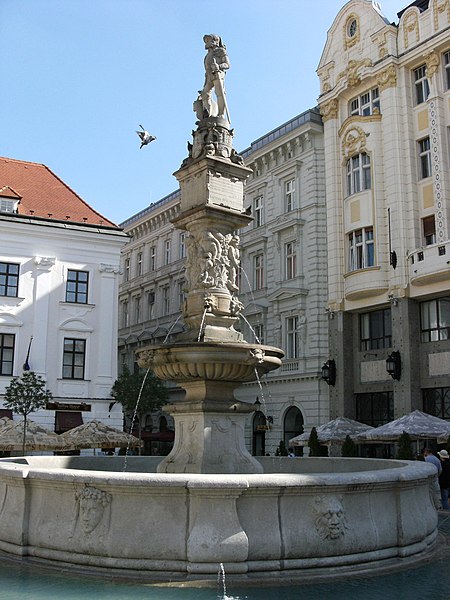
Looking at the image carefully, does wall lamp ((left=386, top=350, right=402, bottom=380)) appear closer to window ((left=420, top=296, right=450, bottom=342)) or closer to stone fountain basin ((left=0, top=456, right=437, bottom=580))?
window ((left=420, top=296, right=450, bottom=342))

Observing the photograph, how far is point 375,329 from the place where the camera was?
30766mm

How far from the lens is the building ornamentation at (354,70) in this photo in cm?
3175

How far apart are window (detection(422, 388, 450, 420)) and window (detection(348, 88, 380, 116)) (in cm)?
1263

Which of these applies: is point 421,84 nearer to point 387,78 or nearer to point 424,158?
point 387,78

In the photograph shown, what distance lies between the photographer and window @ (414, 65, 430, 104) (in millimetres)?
29422

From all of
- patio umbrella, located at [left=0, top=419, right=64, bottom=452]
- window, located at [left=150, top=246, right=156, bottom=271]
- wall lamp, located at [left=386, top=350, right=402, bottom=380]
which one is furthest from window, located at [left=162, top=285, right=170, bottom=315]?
patio umbrella, located at [left=0, top=419, right=64, bottom=452]

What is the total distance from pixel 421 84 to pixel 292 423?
17089 millimetres

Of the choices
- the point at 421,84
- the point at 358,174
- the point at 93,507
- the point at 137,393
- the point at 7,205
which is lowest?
the point at 93,507

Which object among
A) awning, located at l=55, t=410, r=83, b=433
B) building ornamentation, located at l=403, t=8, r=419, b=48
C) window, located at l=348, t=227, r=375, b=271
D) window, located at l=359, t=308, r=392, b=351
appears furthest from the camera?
awning, located at l=55, t=410, r=83, b=433

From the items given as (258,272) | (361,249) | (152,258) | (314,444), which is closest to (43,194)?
(258,272)

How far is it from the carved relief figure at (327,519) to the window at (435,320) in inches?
820

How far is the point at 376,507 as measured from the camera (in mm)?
8156

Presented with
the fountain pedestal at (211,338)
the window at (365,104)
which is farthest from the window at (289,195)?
the fountain pedestal at (211,338)

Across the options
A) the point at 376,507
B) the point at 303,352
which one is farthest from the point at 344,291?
the point at 376,507
